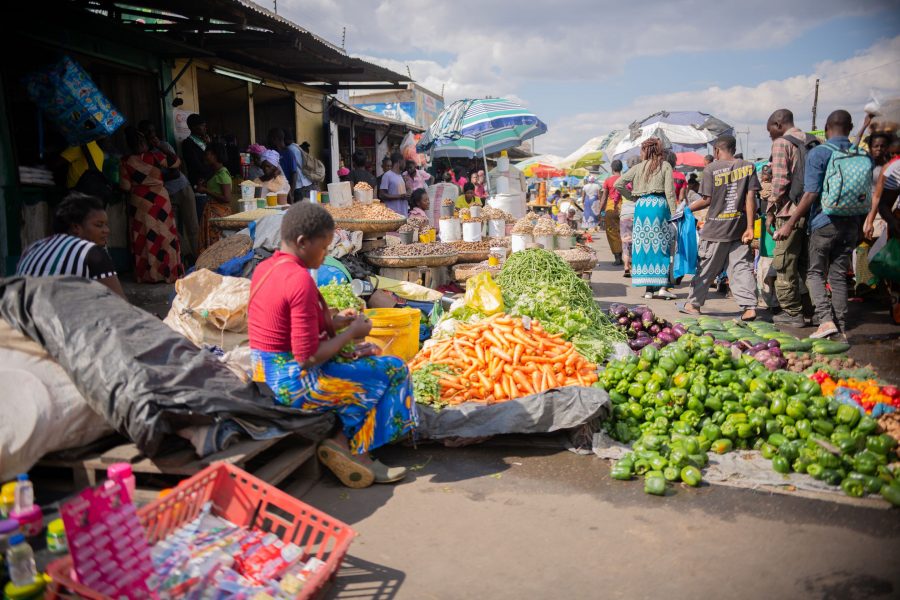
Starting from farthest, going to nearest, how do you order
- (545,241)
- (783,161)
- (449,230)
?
1. (449,230)
2. (545,241)
3. (783,161)

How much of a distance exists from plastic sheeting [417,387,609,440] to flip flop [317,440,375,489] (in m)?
0.61

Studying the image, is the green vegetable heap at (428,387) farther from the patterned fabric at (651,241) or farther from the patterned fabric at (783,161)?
the patterned fabric at (651,241)

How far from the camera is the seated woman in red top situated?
3270 millimetres

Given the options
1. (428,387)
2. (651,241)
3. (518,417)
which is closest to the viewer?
(518,417)

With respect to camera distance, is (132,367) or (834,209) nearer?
(132,367)

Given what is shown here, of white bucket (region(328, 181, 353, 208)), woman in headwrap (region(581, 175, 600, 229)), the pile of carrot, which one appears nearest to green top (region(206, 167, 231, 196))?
white bucket (region(328, 181, 353, 208))

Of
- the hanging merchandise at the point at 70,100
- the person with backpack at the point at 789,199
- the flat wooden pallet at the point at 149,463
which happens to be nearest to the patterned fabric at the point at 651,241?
the person with backpack at the point at 789,199

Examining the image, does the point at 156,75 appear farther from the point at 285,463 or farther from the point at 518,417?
the point at 518,417

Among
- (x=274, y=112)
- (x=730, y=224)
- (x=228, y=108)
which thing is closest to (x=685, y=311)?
(x=730, y=224)

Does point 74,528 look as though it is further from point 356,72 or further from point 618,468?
point 356,72

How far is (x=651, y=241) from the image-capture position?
8.94m

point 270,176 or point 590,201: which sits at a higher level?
point 590,201

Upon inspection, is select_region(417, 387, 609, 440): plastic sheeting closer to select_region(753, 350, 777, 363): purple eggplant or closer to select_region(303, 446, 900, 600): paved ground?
select_region(303, 446, 900, 600): paved ground

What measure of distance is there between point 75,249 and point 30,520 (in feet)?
5.81
